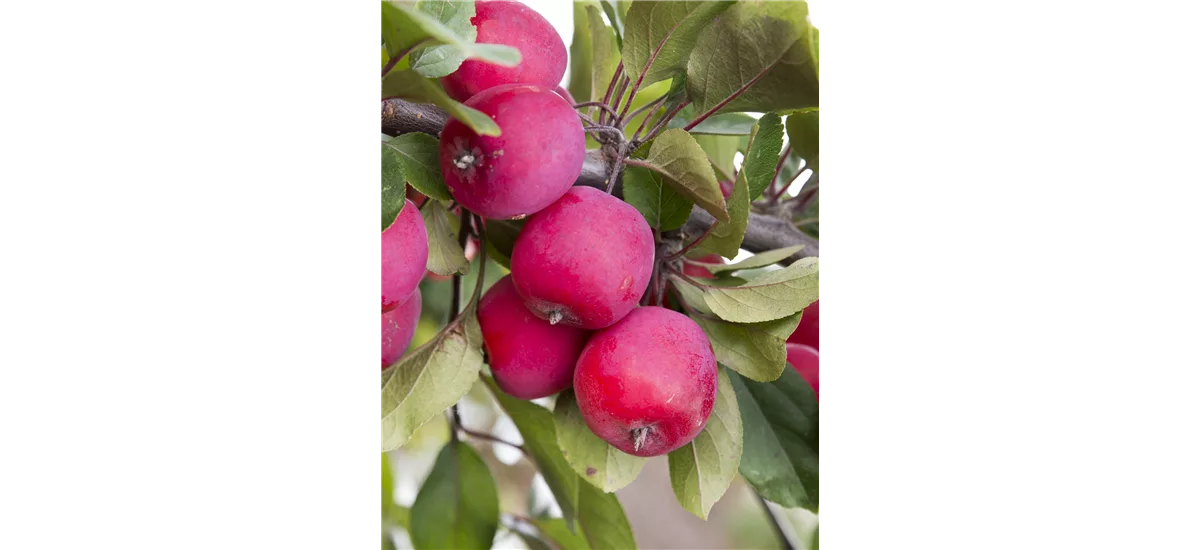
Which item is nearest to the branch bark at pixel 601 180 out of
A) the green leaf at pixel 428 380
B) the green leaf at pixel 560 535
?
the green leaf at pixel 428 380

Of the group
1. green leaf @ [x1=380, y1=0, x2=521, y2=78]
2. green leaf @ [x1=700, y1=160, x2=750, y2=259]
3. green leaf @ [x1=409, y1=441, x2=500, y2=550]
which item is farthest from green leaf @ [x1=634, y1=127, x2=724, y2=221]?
green leaf @ [x1=409, y1=441, x2=500, y2=550]

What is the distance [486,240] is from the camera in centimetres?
55

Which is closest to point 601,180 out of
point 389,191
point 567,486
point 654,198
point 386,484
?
point 654,198

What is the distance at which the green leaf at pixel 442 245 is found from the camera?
48 cm

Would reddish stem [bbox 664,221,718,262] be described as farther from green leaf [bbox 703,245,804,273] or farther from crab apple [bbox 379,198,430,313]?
crab apple [bbox 379,198,430,313]

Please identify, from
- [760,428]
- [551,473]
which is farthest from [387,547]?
[760,428]

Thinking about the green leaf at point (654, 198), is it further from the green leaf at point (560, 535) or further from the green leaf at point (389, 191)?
the green leaf at point (560, 535)

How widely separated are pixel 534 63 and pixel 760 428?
0.95 ft

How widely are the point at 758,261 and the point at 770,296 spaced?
0.07 m

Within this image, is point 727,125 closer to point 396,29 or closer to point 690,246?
point 690,246

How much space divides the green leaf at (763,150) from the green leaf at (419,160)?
0.53ft

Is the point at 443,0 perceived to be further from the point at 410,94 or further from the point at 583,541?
the point at 583,541

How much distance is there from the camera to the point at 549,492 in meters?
0.68

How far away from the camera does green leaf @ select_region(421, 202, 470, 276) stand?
48 centimetres
